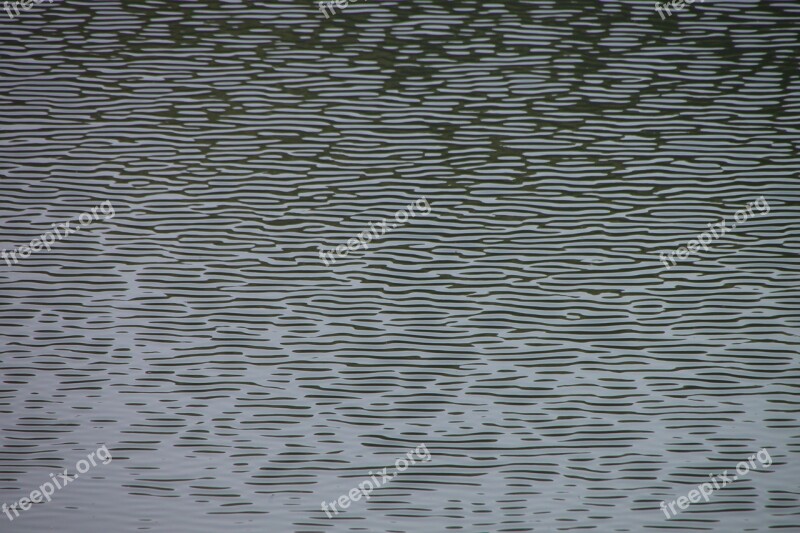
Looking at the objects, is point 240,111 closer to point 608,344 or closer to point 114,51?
point 114,51

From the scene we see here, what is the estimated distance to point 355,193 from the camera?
11438 mm

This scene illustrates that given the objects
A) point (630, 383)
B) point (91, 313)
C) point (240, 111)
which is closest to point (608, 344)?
point (630, 383)

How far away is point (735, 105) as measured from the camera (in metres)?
12.7

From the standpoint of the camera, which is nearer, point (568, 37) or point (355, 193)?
point (355, 193)

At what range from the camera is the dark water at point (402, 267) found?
26.4 ft

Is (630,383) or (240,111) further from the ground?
(240,111)

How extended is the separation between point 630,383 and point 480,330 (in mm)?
1340

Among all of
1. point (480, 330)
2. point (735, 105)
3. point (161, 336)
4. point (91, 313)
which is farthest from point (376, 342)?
point (735, 105)

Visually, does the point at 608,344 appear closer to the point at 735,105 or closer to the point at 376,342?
the point at 376,342

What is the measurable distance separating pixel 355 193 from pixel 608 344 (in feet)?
10.5

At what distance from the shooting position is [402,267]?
1047cm

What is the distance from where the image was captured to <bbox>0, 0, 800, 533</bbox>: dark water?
8.05 metres

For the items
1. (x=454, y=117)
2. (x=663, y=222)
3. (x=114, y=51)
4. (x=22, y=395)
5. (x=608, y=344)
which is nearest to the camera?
(x=22, y=395)

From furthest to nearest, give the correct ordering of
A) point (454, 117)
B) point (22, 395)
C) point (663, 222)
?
point (454, 117), point (663, 222), point (22, 395)
